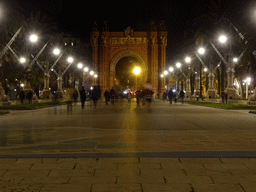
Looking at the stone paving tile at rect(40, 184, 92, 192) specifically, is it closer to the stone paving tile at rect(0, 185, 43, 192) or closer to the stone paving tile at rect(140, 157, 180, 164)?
the stone paving tile at rect(0, 185, 43, 192)

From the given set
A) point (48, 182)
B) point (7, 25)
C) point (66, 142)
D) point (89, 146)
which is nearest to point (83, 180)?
point (48, 182)

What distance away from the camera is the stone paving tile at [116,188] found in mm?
5871

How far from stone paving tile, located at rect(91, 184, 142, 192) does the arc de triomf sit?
96467 mm

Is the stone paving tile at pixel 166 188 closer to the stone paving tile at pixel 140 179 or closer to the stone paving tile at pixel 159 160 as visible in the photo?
the stone paving tile at pixel 140 179

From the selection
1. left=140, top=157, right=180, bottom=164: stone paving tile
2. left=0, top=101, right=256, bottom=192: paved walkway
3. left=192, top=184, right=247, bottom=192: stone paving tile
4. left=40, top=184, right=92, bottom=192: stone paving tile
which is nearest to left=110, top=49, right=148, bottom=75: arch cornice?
left=0, top=101, right=256, bottom=192: paved walkway

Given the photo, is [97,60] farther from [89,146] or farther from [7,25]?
[89,146]

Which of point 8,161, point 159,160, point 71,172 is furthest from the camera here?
point 159,160

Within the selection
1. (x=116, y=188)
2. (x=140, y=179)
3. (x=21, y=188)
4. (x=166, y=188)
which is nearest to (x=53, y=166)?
(x=21, y=188)

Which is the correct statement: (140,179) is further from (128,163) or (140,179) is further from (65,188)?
(128,163)

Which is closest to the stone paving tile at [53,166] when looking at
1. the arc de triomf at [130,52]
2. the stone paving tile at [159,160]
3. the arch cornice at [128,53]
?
the stone paving tile at [159,160]

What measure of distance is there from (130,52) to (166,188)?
321 ft

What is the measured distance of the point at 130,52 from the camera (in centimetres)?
10319

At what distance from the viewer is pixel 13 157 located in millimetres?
8570

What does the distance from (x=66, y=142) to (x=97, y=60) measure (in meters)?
94.9
